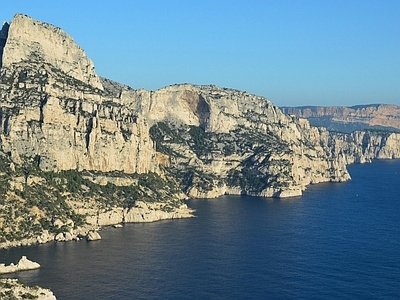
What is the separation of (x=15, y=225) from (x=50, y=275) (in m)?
38.9

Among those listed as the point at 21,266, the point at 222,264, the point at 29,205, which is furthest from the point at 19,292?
the point at 29,205

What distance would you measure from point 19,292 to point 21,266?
33.7 meters

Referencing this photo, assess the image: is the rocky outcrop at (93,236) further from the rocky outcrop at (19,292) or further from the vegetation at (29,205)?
the rocky outcrop at (19,292)

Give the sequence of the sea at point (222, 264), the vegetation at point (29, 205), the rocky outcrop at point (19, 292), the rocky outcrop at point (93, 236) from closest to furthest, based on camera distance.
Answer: the rocky outcrop at point (19, 292), the sea at point (222, 264), the vegetation at point (29, 205), the rocky outcrop at point (93, 236)

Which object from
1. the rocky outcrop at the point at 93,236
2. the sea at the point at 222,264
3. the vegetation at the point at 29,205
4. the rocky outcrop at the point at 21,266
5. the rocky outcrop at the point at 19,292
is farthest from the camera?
the rocky outcrop at the point at 93,236

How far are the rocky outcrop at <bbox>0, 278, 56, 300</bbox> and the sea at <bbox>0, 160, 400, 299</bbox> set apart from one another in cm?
1201

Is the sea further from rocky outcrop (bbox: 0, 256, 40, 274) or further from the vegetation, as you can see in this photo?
the vegetation

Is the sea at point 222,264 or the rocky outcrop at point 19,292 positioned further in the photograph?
the sea at point 222,264

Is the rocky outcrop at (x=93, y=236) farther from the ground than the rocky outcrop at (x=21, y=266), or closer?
farther from the ground

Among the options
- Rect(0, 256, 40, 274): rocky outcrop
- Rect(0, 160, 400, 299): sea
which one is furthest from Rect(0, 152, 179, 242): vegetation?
Rect(0, 256, 40, 274): rocky outcrop

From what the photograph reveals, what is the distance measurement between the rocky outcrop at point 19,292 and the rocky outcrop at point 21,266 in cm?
2784

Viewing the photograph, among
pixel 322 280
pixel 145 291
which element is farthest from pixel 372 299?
pixel 145 291

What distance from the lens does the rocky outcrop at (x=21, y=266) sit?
468 ft

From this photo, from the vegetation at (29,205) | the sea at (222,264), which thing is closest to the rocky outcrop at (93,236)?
→ the sea at (222,264)
